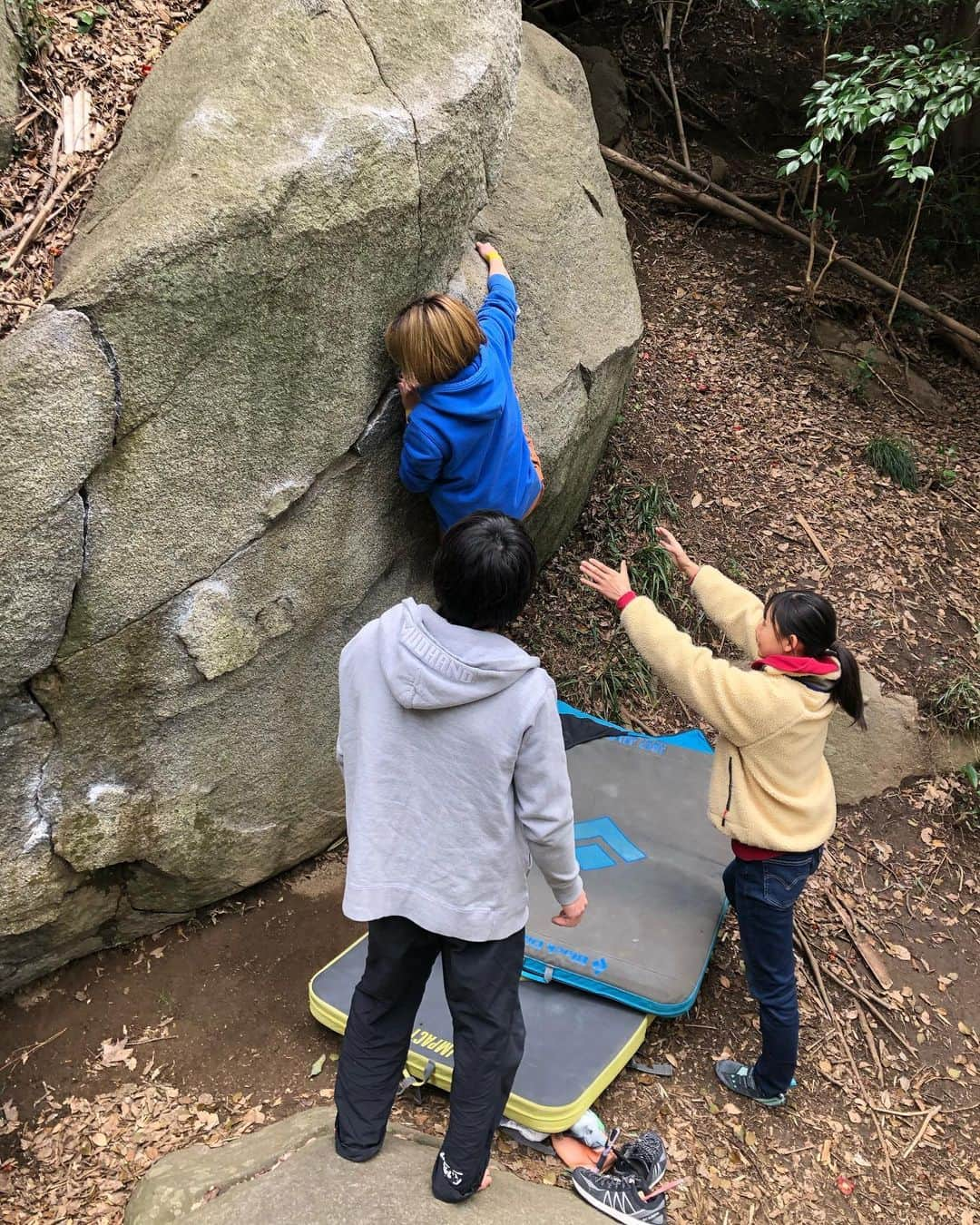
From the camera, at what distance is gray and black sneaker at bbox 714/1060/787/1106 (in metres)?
3.23

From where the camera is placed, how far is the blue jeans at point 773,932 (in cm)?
290

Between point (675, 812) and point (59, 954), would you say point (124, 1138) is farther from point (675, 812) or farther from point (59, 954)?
point (675, 812)

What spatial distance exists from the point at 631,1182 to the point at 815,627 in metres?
1.74

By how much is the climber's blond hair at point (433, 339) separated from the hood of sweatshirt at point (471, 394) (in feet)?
0.10

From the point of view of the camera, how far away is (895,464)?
20.3 ft

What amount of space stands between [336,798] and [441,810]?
5.86ft

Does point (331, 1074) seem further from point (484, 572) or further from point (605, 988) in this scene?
point (484, 572)

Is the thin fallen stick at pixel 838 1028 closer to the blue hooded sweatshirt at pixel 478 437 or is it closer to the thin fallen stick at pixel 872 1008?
the thin fallen stick at pixel 872 1008

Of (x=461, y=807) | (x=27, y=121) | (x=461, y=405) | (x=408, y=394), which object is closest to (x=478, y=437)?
(x=461, y=405)

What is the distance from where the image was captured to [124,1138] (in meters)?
3.03

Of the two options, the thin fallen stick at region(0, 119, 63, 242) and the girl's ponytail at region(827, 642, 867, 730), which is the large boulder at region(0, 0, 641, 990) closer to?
the thin fallen stick at region(0, 119, 63, 242)

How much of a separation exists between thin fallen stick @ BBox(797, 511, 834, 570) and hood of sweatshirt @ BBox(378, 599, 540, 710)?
3.96 meters

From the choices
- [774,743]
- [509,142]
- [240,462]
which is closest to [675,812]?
[774,743]

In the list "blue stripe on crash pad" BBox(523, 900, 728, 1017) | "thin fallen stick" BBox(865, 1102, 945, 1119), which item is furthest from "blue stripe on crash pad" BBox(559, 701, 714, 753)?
"thin fallen stick" BBox(865, 1102, 945, 1119)
